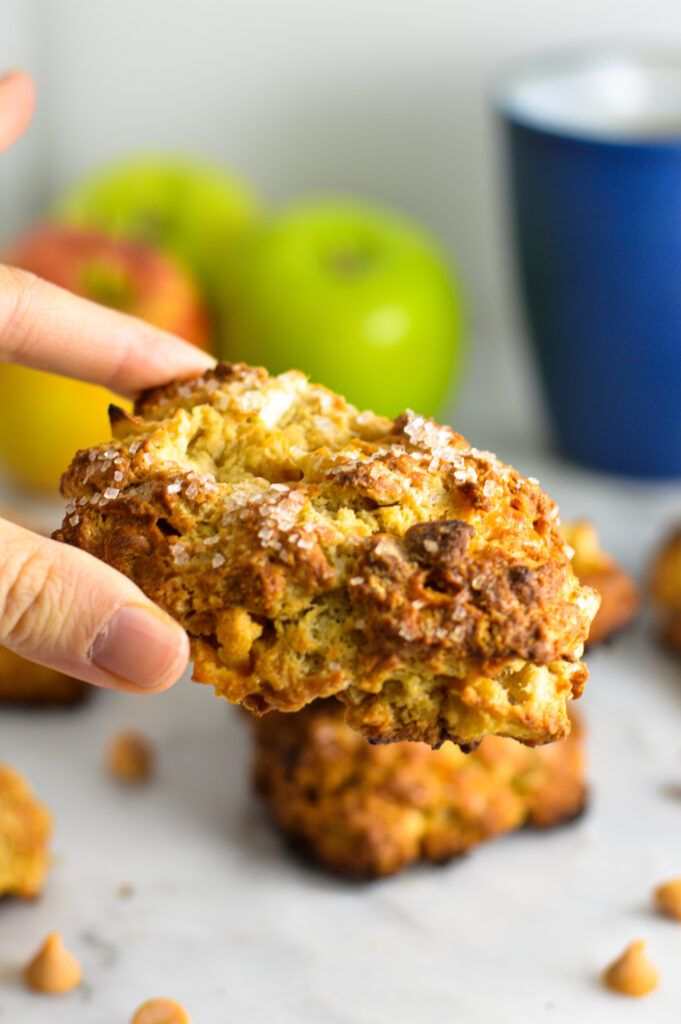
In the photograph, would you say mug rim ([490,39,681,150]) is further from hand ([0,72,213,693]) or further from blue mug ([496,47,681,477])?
hand ([0,72,213,693])

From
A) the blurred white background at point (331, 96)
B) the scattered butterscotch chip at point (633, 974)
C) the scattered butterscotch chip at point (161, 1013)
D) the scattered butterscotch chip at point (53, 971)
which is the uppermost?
the blurred white background at point (331, 96)

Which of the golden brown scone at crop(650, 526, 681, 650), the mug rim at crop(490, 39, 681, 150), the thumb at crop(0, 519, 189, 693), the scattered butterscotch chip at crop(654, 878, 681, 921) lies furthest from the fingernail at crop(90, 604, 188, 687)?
the mug rim at crop(490, 39, 681, 150)

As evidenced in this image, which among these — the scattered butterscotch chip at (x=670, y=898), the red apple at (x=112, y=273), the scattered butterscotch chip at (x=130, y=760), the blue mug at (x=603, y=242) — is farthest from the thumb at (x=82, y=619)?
the blue mug at (x=603, y=242)

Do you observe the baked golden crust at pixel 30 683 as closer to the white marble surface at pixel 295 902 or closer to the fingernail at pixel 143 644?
the white marble surface at pixel 295 902

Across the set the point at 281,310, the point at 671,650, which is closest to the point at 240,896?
the point at 671,650

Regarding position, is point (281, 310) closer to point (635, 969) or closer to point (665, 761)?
point (665, 761)

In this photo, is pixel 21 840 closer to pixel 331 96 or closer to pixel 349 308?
pixel 349 308

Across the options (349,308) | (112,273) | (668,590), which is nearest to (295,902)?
(668,590)
